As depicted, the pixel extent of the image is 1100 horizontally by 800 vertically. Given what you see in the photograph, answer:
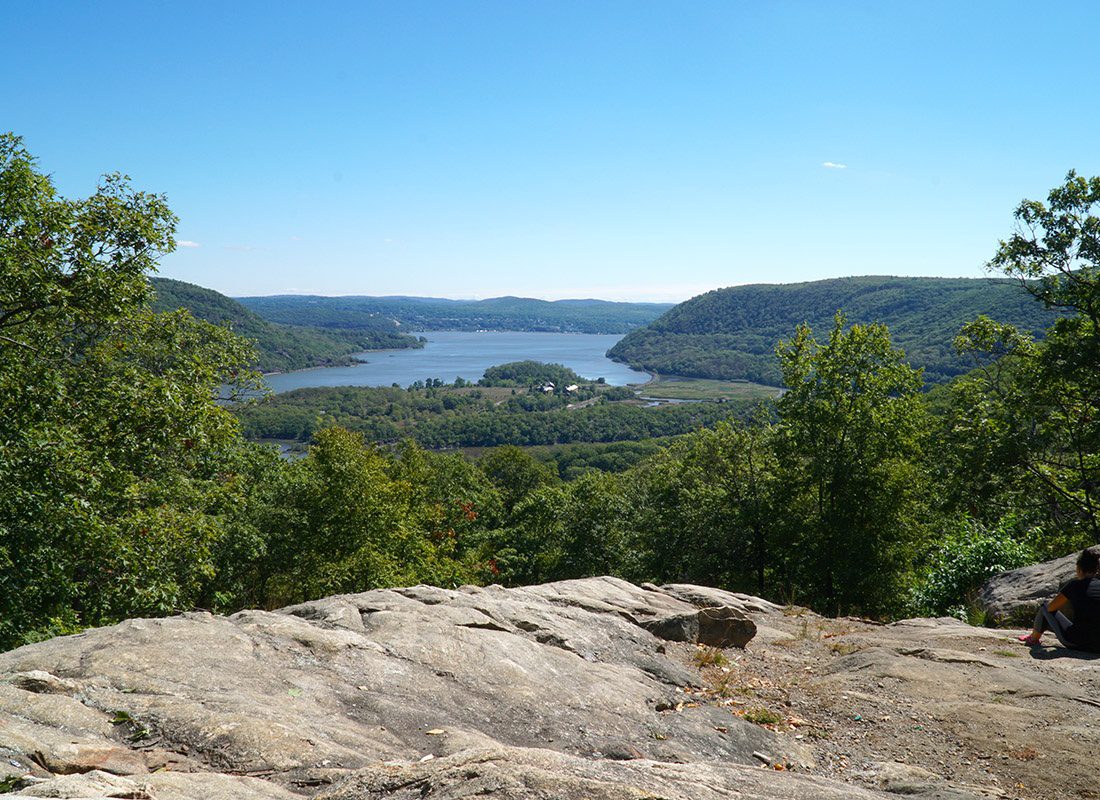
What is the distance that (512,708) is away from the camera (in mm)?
7629

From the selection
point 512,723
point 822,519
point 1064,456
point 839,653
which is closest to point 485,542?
point 822,519

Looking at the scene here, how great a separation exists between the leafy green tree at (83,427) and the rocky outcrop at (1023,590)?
15.6 metres

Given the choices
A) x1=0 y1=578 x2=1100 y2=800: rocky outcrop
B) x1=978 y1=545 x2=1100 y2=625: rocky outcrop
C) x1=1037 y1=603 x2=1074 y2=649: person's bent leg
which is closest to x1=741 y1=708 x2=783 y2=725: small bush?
x1=0 y1=578 x2=1100 y2=800: rocky outcrop

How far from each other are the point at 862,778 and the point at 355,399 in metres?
192

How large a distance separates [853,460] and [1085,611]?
12.6 meters

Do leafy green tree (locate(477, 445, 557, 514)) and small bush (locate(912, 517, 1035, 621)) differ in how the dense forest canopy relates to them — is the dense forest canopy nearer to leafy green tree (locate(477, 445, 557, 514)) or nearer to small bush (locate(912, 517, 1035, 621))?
small bush (locate(912, 517, 1035, 621))

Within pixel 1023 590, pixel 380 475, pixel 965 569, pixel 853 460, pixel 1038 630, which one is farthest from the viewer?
pixel 380 475

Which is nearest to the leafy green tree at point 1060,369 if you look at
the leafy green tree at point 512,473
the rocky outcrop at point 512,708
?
the rocky outcrop at point 512,708

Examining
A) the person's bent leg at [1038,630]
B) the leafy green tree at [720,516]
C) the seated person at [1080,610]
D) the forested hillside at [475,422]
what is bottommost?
the forested hillside at [475,422]

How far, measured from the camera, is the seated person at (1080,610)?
10430 mm

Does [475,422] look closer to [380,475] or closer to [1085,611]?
[380,475]

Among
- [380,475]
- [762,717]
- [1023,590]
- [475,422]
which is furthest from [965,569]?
[475,422]

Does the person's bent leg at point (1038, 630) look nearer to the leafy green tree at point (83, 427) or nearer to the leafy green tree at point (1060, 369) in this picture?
the leafy green tree at point (1060, 369)

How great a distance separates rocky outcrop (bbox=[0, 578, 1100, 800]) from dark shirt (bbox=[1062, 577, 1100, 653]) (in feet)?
2.40
